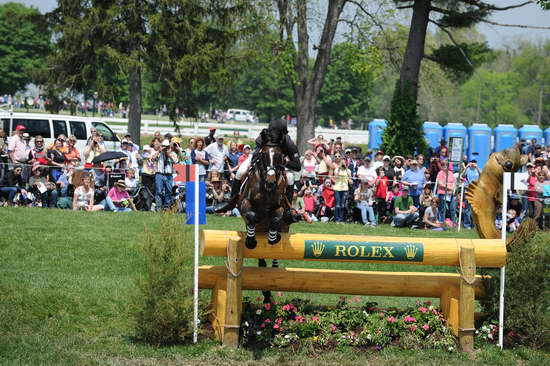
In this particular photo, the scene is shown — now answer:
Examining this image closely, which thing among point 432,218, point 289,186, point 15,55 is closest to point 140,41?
point 432,218

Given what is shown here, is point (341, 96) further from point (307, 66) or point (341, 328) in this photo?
point (341, 328)

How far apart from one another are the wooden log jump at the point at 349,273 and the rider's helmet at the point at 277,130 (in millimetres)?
1201

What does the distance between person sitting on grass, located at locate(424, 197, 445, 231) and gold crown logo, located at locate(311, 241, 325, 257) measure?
10.4m

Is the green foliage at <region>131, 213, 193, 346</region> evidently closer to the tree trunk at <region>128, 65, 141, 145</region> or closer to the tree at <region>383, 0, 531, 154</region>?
the tree at <region>383, 0, 531, 154</region>

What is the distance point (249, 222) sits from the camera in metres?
8.87

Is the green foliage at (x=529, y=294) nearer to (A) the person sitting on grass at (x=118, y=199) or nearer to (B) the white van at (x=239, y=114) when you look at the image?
(A) the person sitting on grass at (x=118, y=199)

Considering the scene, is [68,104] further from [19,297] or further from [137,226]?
[19,297]

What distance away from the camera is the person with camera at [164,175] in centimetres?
1872

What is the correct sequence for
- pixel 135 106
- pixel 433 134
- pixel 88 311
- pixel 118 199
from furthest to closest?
pixel 433 134 < pixel 135 106 < pixel 118 199 < pixel 88 311

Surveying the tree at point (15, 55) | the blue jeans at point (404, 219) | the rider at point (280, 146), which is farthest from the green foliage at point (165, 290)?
the tree at point (15, 55)

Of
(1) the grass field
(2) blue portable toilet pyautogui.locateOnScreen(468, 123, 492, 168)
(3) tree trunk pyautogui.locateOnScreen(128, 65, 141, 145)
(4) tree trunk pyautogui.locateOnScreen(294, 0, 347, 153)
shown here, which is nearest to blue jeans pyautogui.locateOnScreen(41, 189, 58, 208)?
(1) the grass field

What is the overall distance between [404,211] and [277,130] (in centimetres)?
1059

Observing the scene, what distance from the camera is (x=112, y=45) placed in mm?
31703

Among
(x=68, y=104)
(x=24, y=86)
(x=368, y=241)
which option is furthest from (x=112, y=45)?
(x=24, y=86)
